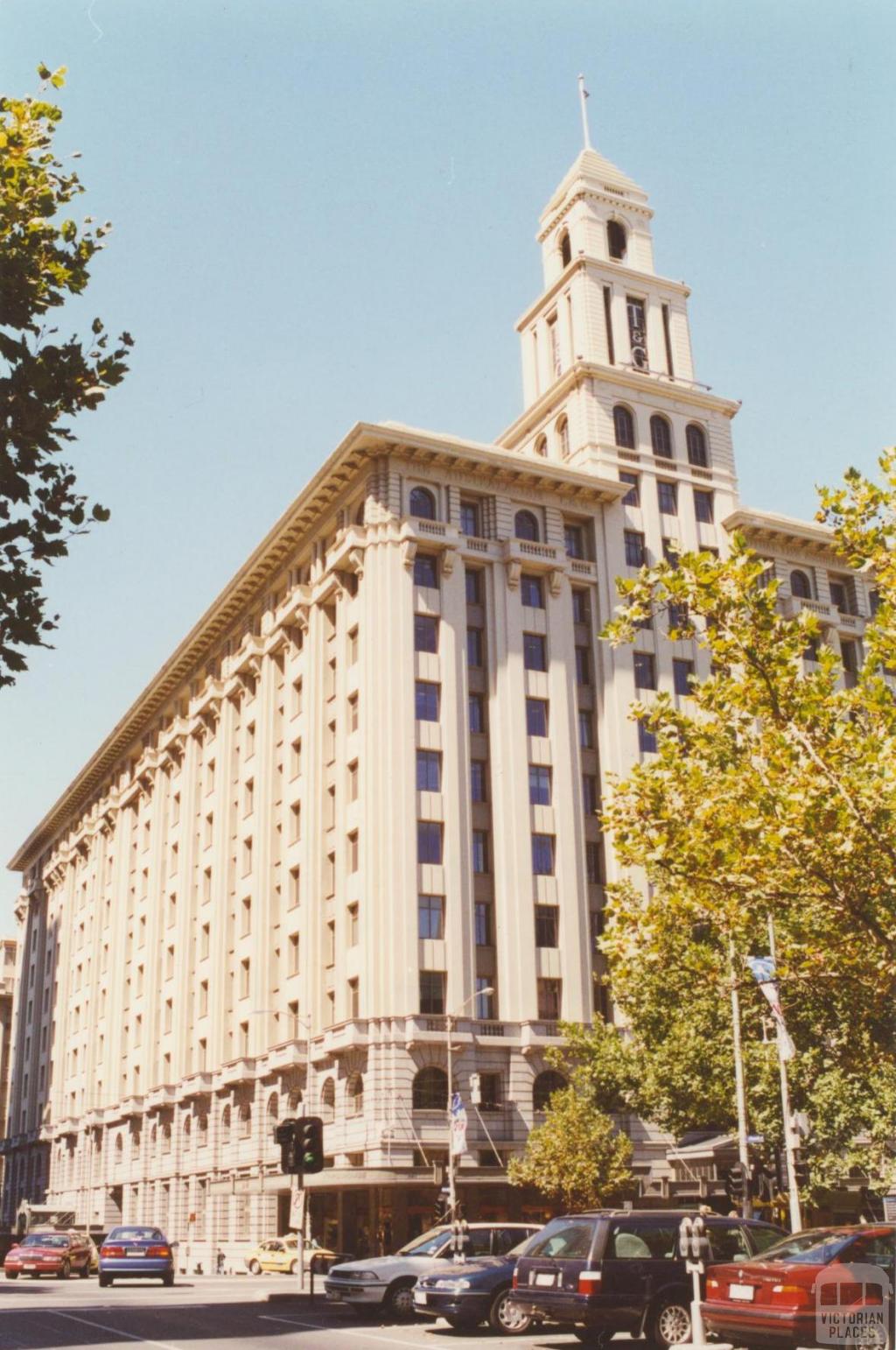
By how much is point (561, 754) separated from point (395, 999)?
1199 cm

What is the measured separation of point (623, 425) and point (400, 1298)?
148 ft

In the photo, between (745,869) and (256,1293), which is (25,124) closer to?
(745,869)

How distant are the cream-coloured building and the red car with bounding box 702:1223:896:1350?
1063 inches

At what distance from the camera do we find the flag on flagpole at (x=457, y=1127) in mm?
38875

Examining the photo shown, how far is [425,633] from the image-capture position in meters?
51.5

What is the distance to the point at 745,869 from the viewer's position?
18.9m

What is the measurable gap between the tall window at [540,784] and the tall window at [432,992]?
25.8 feet

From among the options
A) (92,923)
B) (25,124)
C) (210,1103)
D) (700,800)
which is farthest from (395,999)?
(92,923)

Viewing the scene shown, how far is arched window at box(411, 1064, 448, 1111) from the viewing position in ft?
149

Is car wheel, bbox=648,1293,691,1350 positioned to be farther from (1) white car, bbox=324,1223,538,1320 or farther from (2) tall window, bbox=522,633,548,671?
(2) tall window, bbox=522,633,548,671

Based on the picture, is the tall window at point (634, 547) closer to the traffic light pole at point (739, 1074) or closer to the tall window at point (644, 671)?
the tall window at point (644, 671)

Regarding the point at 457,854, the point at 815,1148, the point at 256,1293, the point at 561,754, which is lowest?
the point at 256,1293

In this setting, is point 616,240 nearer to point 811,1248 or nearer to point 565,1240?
point 565,1240

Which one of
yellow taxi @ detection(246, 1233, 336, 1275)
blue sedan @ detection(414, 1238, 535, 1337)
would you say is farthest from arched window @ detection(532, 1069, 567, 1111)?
blue sedan @ detection(414, 1238, 535, 1337)
